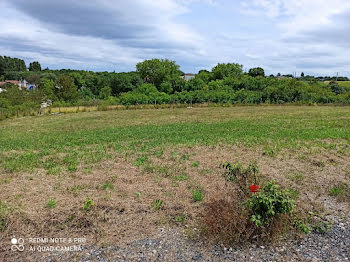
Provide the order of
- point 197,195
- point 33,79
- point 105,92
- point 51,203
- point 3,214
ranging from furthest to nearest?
point 33,79 < point 105,92 < point 197,195 < point 51,203 < point 3,214

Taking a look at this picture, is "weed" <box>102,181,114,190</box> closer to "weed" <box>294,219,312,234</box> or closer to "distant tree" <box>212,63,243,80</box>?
"weed" <box>294,219,312,234</box>

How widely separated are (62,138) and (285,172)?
9.71 m

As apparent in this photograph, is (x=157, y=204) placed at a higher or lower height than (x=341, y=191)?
lower

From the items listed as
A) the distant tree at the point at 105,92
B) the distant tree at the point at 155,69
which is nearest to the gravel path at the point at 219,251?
the distant tree at the point at 105,92

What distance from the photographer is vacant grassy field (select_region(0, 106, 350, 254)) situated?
4.59 metres

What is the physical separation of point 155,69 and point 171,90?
15.6 metres

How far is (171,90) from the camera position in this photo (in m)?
48.3

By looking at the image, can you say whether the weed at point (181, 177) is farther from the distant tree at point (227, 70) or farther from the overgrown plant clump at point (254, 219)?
the distant tree at point (227, 70)

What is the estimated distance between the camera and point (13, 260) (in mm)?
3631

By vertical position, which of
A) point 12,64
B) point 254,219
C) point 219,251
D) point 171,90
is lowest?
point 219,251

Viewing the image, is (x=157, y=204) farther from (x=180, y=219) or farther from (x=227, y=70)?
(x=227, y=70)

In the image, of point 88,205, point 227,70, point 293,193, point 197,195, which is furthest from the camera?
point 227,70

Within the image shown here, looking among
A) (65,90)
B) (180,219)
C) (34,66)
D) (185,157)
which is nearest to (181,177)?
(185,157)

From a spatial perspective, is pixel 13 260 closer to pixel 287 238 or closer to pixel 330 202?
pixel 287 238
